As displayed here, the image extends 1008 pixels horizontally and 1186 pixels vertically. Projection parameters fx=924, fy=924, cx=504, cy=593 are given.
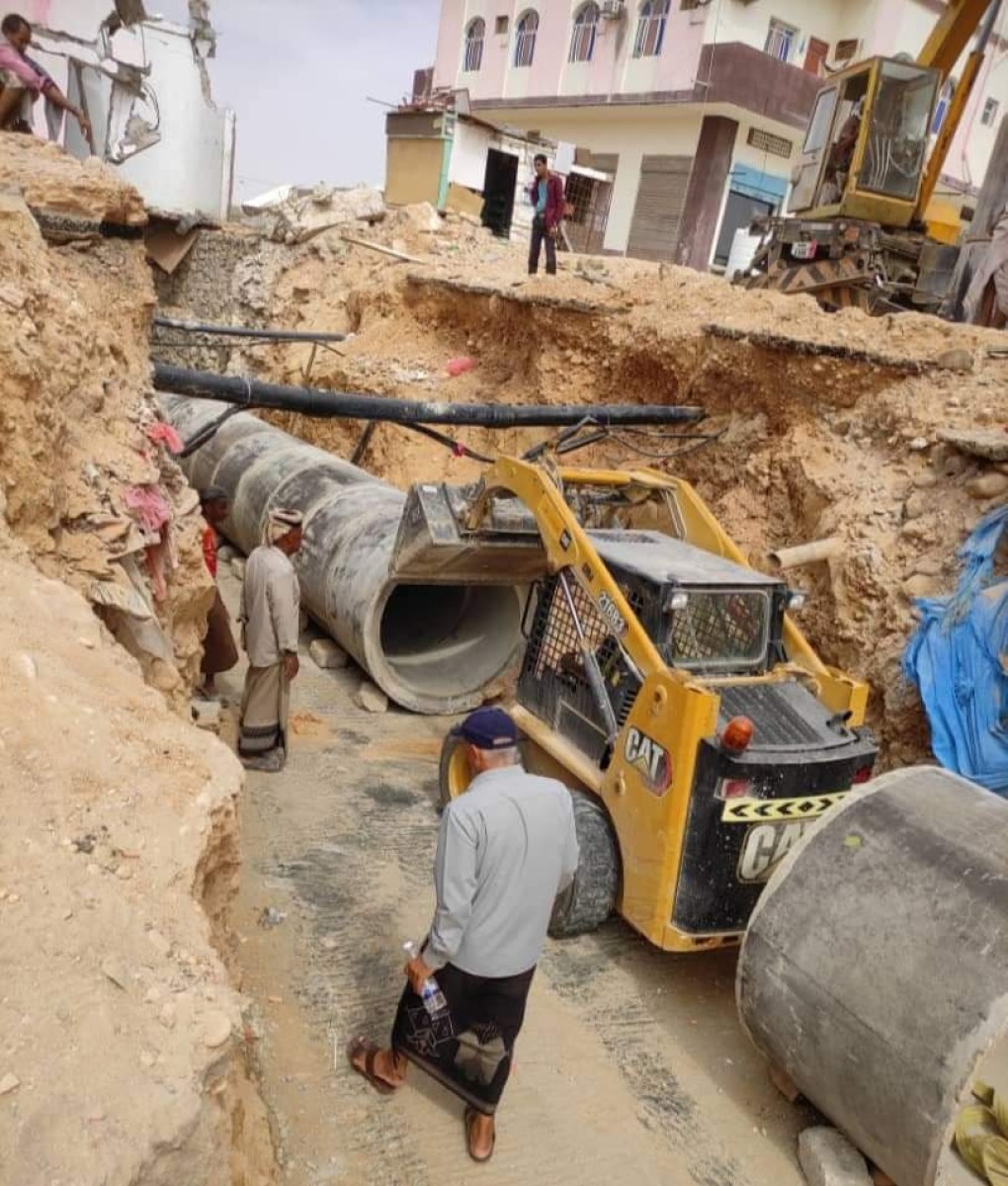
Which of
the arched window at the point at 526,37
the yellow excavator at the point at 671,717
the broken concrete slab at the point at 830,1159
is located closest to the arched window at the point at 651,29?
the arched window at the point at 526,37

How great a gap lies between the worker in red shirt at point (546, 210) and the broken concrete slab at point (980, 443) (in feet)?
20.2

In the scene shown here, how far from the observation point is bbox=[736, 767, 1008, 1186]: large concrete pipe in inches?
124

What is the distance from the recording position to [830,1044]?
3492 mm

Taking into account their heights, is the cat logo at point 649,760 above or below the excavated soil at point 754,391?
below

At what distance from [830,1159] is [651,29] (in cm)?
2576

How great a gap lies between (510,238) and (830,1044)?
14.7 meters

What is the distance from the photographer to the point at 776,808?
423cm

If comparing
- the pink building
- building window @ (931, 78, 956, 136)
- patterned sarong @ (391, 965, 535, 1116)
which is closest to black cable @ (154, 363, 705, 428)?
patterned sarong @ (391, 965, 535, 1116)

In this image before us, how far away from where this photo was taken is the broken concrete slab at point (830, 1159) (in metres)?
3.53

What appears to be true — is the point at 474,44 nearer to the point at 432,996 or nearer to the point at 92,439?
the point at 92,439

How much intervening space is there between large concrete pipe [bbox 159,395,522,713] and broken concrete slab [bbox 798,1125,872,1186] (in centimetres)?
415

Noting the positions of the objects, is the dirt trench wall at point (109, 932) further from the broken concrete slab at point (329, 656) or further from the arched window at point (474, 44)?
the arched window at point (474, 44)

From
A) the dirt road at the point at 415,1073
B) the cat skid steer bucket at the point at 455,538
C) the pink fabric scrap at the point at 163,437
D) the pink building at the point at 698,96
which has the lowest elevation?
the dirt road at the point at 415,1073

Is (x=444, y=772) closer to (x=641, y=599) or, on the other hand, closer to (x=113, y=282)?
(x=641, y=599)
